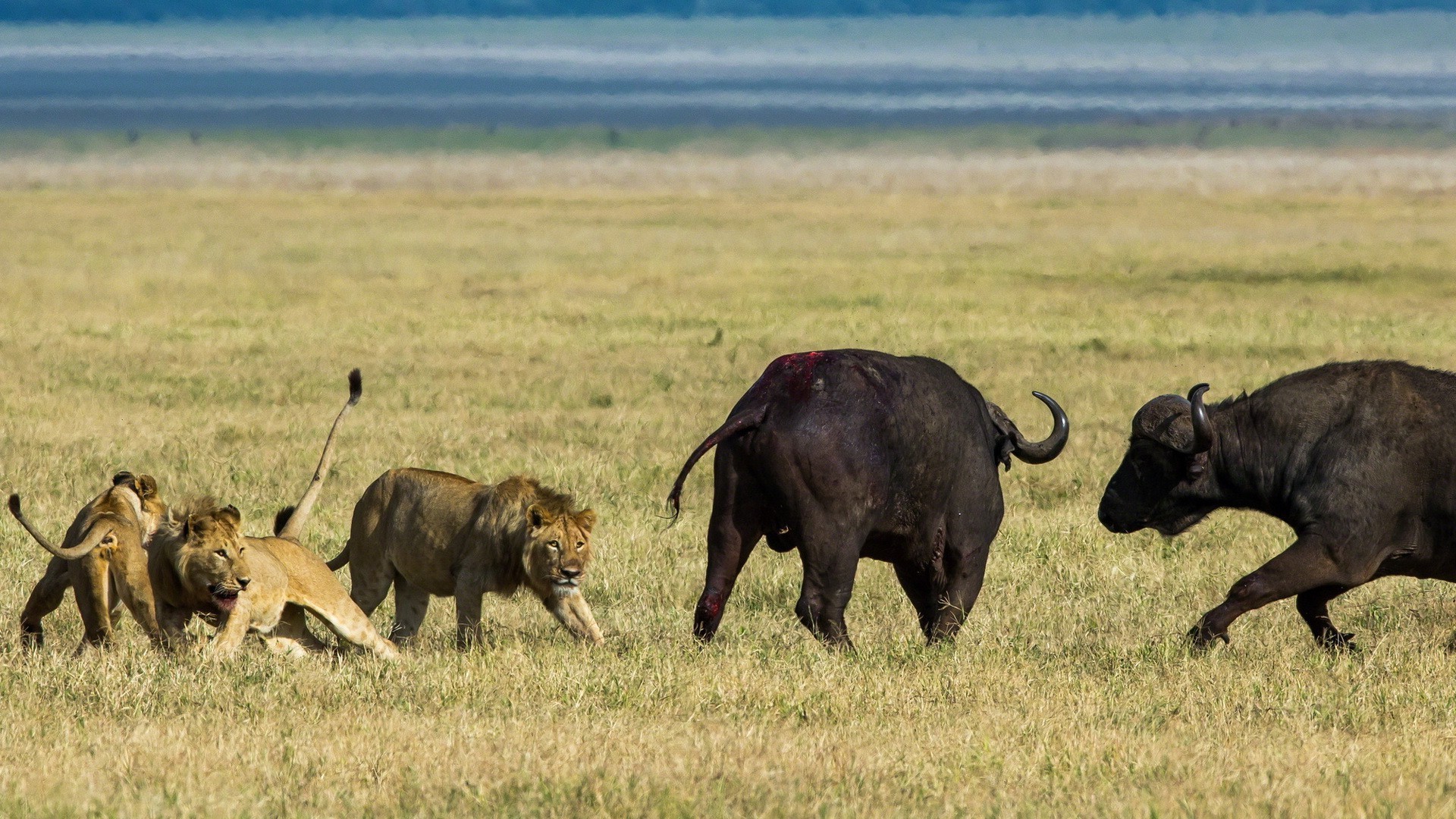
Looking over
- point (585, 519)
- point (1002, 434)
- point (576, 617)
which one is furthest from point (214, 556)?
point (1002, 434)

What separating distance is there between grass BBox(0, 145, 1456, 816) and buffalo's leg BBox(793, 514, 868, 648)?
0.17m

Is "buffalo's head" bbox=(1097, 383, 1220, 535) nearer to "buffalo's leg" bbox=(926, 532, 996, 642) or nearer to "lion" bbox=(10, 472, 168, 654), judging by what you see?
"buffalo's leg" bbox=(926, 532, 996, 642)

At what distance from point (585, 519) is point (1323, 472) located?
3033 millimetres

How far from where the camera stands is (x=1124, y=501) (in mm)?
9266

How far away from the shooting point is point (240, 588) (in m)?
7.88

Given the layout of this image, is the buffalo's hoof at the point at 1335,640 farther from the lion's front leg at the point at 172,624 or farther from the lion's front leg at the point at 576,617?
the lion's front leg at the point at 172,624

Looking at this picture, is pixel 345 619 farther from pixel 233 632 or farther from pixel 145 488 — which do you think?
pixel 145 488

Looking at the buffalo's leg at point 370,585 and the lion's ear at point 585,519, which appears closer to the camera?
the lion's ear at point 585,519

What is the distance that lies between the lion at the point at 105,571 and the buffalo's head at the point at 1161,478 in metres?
4.11

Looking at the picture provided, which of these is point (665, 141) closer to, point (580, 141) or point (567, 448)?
point (580, 141)

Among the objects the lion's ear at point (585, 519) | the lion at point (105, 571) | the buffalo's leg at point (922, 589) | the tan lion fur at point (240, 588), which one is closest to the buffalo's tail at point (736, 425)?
the lion's ear at point (585, 519)

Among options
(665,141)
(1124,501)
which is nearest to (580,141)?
(665,141)

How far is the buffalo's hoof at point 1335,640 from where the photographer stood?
8898mm

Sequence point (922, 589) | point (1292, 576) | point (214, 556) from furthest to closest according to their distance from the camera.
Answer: point (922, 589)
point (1292, 576)
point (214, 556)
